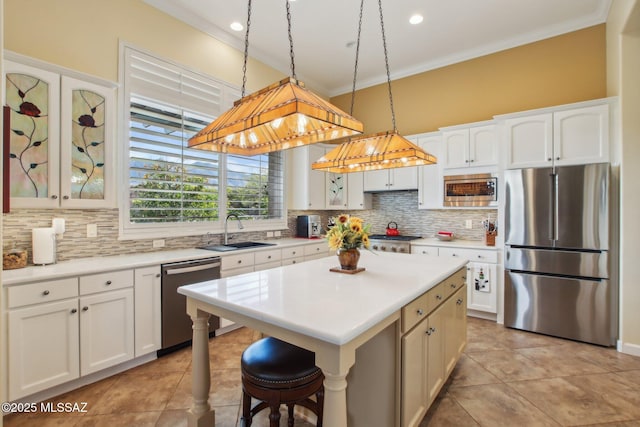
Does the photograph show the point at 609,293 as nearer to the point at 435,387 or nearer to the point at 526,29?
the point at 435,387

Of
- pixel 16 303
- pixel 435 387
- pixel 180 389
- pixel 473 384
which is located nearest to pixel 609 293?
pixel 473 384

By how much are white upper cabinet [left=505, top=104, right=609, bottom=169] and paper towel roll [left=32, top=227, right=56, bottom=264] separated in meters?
4.53

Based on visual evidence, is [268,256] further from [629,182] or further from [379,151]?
[629,182]

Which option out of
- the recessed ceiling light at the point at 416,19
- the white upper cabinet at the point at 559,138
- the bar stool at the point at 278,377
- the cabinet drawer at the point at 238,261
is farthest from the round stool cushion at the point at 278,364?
the recessed ceiling light at the point at 416,19

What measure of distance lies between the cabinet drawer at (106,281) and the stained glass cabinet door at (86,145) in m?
0.62

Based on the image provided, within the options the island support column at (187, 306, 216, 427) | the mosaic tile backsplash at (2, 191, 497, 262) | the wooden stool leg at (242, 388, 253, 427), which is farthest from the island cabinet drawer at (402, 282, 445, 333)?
the mosaic tile backsplash at (2, 191, 497, 262)

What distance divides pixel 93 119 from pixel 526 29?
190 inches

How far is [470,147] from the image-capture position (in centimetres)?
403

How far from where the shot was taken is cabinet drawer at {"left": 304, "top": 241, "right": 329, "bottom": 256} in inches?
174

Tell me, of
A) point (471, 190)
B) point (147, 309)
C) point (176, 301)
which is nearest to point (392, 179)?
point (471, 190)

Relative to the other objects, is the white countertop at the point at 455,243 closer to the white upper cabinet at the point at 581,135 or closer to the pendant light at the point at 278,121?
the white upper cabinet at the point at 581,135

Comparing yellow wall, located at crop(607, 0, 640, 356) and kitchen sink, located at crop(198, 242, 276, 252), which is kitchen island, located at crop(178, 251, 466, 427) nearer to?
kitchen sink, located at crop(198, 242, 276, 252)

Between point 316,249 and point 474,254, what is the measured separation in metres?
2.09

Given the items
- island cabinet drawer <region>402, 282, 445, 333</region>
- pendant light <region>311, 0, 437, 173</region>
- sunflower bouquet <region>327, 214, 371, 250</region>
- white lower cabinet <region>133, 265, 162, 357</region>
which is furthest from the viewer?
white lower cabinet <region>133, 265, 162, 357</region>
